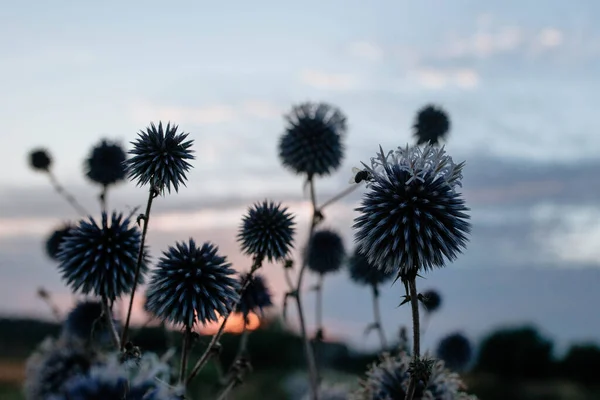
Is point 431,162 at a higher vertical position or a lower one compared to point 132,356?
higher

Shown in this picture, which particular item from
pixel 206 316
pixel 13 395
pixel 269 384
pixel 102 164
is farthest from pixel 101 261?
pixel 269 384

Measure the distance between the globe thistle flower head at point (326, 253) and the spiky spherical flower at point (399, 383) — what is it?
2.23m

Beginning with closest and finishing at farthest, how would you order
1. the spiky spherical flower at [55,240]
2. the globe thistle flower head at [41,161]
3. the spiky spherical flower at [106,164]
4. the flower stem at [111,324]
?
the flower stem at [111,324]
the spiky spherical flower at [55,240]
the spiky spherical flower at [106,164]
the globe thistle flower head at [41,161]

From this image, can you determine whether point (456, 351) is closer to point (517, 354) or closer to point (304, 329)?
point (304, 329)

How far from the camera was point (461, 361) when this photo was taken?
6664 millimetres

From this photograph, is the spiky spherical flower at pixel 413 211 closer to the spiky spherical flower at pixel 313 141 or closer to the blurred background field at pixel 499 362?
the spiky spherical flower at pixel 313 141

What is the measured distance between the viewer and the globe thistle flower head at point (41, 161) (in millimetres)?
6961

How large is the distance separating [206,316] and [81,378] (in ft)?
5.41

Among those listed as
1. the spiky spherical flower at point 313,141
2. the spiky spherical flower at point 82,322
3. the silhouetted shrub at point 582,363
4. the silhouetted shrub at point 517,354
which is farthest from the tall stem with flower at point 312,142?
the silhouetted shrub at point 582,363

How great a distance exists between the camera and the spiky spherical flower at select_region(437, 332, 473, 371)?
6.66 meters

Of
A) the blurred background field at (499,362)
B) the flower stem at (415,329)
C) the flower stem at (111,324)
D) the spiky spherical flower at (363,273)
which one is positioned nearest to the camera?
the flower stem at (415,329)

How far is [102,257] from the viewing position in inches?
163

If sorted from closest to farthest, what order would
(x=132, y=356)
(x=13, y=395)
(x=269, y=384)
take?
(x=132, y=356) < (x=13, y=395) < (x=269, y=384)

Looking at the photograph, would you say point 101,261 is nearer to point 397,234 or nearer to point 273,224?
point 273,224
